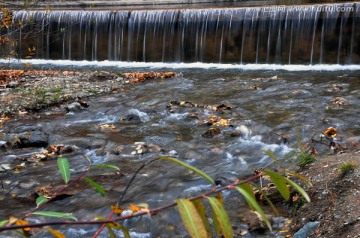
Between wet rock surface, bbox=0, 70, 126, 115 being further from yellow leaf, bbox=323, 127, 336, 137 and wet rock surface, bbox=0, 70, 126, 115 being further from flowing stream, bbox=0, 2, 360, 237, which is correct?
yellow leaf, bbox=323, 127, 336, 137

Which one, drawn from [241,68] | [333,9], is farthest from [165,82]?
[333,9]

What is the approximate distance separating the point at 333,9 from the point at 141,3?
12.5 m

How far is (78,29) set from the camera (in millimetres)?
17281

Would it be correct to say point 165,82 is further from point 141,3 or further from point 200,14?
point 141,3

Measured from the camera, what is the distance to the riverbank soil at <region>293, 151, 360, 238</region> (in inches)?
121

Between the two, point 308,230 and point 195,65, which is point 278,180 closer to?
point 308,230

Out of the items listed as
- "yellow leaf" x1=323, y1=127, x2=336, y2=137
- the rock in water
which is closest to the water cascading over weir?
"yellow leaf" x1=323, y1=127, x2=336, y2=137

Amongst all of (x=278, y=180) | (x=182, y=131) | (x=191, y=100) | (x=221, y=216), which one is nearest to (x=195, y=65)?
(x=191, y=100)

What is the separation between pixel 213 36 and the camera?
15344mm

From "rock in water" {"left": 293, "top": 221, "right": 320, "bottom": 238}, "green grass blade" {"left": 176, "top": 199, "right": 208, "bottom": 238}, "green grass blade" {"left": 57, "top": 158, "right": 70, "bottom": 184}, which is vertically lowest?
"rock in water" {"left": 293, "top": 221, "right": 320, "bottom": 238}

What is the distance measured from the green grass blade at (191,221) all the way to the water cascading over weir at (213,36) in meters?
12.4

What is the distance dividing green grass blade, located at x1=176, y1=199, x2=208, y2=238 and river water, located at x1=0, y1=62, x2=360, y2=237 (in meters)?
2.88

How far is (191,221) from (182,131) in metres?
6.10

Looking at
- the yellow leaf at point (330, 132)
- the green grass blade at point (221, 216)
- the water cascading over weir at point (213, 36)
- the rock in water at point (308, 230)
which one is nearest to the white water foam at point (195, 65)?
the water cascading over weir at point (213, 36)
